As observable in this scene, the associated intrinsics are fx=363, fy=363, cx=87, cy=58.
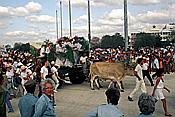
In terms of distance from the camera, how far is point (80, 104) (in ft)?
44.8

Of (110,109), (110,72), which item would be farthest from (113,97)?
(110,72)

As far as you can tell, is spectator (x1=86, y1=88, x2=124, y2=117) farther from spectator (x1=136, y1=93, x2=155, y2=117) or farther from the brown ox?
the brown ox

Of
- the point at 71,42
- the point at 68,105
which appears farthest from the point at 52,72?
the point at 71,42

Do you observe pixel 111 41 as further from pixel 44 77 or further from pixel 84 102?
pixel 84 102

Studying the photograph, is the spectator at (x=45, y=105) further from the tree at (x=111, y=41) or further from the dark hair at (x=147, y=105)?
the tree at (x=111, y=41)

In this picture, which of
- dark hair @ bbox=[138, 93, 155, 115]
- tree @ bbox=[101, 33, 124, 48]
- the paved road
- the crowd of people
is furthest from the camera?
tree @ bbox=[101, 33, 124, 48]

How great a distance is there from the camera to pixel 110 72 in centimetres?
1730

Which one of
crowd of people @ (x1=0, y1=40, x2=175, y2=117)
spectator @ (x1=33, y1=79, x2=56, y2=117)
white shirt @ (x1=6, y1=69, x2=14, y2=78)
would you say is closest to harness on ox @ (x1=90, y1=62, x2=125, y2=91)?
crowd of people @ (x1=0, y1=40, x2=175, y2=117)

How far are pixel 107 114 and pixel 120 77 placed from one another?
12193 mm

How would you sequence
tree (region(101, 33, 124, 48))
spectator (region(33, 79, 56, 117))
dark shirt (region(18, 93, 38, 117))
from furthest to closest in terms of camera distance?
tree (region(101, 33, 124, 48)) < dark shirt (region(18, 93, 38, 117)) < spectator (region(33, 79, 56, 117))

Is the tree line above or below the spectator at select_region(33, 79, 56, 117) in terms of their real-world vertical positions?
above

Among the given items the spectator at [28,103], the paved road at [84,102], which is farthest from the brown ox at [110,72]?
the spectator at [28,103]

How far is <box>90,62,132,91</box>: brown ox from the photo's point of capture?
17.0m

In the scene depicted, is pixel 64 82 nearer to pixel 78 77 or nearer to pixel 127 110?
pixel 78 77
